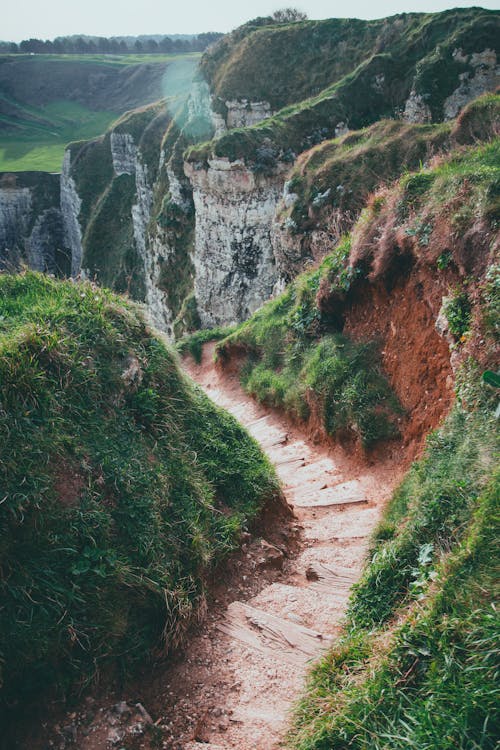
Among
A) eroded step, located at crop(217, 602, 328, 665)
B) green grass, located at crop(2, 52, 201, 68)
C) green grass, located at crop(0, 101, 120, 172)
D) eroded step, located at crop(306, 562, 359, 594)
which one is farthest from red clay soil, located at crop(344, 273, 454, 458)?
green grass, located at crop(2, 52, 201, 68)

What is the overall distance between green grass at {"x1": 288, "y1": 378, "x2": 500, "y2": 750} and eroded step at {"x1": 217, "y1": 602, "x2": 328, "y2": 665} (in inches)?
23.4

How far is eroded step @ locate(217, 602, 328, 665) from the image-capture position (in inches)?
201

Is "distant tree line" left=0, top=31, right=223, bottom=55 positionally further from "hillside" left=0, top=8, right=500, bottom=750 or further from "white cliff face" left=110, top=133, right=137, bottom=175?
"hillside" left=0, top=8, right=500, bottom=750

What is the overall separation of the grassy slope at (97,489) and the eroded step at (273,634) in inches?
21.1

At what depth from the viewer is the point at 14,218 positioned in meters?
59.1

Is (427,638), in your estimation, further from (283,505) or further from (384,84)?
(384,84)

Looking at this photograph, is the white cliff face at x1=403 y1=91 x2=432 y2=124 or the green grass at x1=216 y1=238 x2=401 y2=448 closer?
the green grass at x1=216 y1=238 x2=401 y2=448

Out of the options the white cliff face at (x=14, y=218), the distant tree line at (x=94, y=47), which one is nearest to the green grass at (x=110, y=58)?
the distant tree line at (x=94, y=47)

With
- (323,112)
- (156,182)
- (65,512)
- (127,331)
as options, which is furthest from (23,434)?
(156,182)

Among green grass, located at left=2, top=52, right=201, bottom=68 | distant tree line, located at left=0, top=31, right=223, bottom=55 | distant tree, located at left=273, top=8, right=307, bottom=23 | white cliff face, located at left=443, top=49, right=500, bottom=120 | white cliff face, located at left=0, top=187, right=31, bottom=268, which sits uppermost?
distant tree line, located at left=0, top=31, right=223, bottom=55

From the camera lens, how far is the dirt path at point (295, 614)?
4.59 m

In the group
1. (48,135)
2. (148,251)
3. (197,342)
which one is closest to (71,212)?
(148,251)

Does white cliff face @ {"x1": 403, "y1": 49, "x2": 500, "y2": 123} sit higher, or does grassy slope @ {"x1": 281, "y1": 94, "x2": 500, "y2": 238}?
white cliff face @ {"x1": 403, "y1": 49, "x2": 500, "y2": 123}

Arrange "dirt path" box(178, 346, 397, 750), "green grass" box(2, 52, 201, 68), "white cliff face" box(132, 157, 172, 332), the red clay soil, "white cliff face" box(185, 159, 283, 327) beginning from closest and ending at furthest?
"dirt path" box(178, 346, 397, 750), the red clay soil, "white cliff face" box(185, 159, 283, 327), "white cliff face" box(132, 157, 172, 332), "green grass" box(2, 52, 201, 68)
